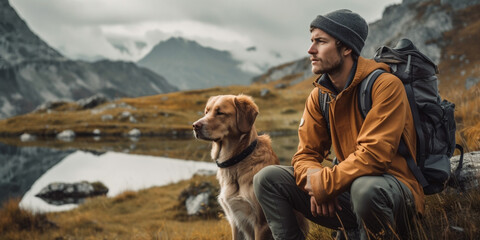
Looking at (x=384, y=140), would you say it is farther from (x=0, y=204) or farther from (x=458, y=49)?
(x=458, y=49)

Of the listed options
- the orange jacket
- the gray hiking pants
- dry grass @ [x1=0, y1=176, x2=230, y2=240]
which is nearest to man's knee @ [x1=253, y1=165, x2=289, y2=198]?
the gray hiking pants

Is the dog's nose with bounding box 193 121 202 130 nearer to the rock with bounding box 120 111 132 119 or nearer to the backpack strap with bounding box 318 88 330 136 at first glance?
the backpack strap with bounding box 318 88 330 136

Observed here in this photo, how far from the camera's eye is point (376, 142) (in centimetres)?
262

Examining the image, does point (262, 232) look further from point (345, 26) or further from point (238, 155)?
point (345, 26)

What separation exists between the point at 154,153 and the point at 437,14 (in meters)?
79.8

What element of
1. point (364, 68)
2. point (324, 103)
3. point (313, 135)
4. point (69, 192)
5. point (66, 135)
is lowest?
point (66, 135)

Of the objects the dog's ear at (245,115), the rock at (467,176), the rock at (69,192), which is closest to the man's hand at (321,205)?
the dog's ear at (245,115)

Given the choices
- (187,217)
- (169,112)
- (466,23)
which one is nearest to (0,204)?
(187,217)

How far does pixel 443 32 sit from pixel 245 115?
3225 inches

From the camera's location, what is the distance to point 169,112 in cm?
6134

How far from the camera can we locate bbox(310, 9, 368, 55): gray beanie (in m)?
3.04

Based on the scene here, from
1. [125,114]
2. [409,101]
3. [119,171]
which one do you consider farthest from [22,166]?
[125,114]

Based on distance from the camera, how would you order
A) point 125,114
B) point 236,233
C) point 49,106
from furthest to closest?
1. point 49,106
2. point 125,114
3. point 236,233

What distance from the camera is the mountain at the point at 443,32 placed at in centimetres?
4825
